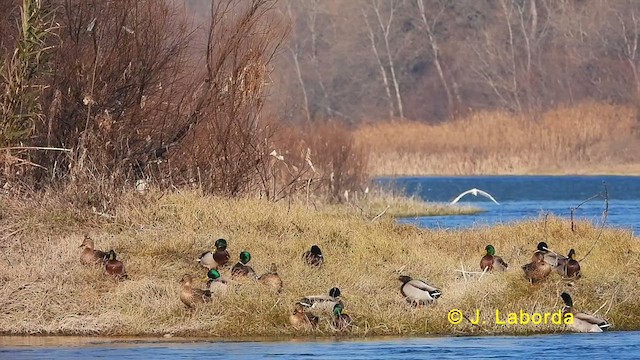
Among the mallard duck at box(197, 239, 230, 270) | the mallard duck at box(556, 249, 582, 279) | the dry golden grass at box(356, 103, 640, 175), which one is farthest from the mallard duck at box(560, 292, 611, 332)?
the dry golden grass at box(356, 103, 640, 175)

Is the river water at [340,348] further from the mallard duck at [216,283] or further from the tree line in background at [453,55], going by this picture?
the tree line in background at [453,55]

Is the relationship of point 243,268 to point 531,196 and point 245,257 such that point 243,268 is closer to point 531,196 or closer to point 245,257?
point 245,257

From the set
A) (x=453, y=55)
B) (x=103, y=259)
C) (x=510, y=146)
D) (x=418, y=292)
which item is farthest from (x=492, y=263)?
(x=453, y=55)

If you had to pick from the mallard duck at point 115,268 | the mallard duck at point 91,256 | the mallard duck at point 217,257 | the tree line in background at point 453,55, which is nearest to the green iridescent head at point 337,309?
the mallard duck at point 217,257

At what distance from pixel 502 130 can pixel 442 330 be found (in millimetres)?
35692

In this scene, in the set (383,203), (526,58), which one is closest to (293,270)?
(383,203)

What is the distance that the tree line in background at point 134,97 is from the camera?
18.8m

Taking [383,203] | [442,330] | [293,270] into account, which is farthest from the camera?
[383,203]

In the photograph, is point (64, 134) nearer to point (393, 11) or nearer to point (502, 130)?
point (502, 130)

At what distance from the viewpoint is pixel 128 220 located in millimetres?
18062

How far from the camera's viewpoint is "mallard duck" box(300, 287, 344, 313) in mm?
14680

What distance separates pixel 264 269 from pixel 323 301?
170cm

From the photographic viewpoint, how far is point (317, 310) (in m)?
14.7

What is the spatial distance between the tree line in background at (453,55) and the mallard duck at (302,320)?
4920 centimetres
